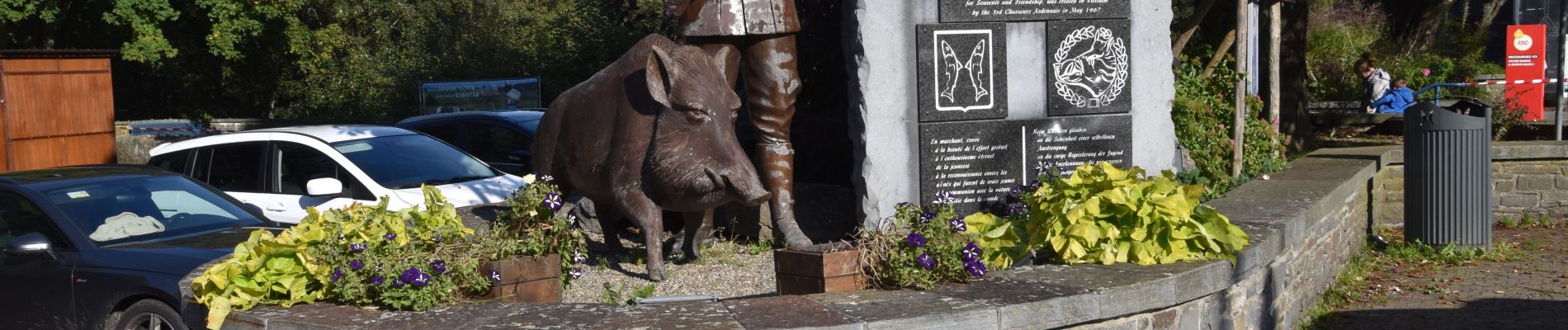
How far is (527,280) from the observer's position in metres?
5.08

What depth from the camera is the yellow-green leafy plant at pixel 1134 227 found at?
525cm

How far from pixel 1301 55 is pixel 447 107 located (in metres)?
14.2

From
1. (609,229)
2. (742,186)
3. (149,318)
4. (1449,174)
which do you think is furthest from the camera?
(1449,174)

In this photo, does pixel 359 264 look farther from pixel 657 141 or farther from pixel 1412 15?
pixel 1412 15

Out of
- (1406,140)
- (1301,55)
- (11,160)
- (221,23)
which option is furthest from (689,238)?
(221,23)

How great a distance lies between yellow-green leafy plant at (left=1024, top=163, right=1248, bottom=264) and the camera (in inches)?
207

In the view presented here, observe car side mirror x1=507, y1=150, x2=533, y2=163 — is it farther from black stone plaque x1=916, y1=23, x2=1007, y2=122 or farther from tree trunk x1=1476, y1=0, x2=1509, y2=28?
tree trunk x1=1476, y1=0, x2=1509, y2=28

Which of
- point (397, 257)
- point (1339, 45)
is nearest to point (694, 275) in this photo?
point (397, 257)

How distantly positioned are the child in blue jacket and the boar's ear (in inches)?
639

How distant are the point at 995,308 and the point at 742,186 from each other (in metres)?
2.27

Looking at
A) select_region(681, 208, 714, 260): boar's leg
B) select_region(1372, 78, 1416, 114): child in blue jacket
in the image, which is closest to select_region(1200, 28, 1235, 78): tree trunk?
select_region(681, 208, 714, 260): boar's leg

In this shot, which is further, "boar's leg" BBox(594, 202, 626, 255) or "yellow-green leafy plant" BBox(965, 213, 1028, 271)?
"boar's leg" BBox(594, 202, 626, 255)

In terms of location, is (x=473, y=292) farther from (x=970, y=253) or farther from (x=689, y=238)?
(x=689, y=238)

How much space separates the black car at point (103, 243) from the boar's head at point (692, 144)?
215 cm
